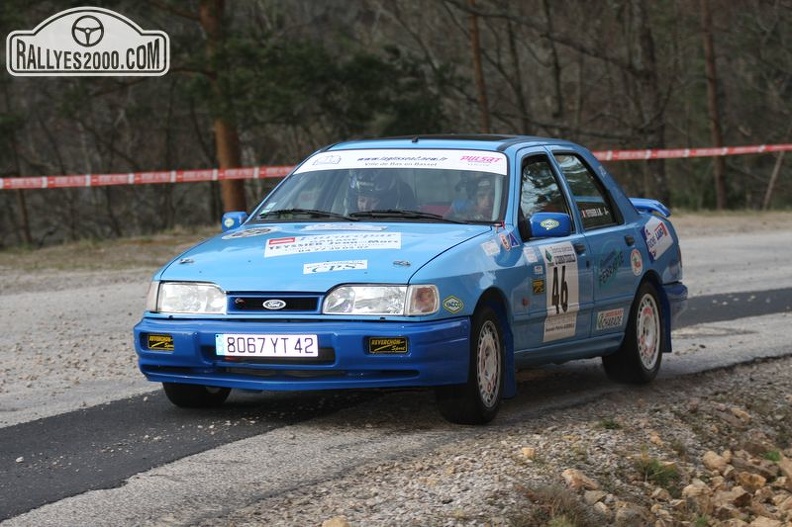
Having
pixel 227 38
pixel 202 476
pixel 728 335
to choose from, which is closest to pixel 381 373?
pixel 202 476

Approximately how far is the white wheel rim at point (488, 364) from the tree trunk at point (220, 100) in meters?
21.2

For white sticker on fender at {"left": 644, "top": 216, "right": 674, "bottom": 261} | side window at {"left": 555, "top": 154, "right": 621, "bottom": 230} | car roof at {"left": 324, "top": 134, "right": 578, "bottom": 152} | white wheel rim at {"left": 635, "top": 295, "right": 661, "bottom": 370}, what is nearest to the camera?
car roof at {"left": 324, "top": 134, "right": 578, "bottom": 152}

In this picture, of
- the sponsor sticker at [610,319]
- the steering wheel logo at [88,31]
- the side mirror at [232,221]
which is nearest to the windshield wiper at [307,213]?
the side mirror at [232,221]

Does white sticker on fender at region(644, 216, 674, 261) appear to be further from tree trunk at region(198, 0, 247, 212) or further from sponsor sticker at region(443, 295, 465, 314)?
tree trunk at region(198, 0, 247, 212)

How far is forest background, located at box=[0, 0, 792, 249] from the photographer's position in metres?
35.5

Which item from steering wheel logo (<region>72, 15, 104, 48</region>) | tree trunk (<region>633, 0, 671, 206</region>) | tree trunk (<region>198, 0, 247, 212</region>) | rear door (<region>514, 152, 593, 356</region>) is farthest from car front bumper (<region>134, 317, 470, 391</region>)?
tree trunk (<region>633, 0, 671, 206</region>)

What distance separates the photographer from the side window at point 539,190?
794 cm

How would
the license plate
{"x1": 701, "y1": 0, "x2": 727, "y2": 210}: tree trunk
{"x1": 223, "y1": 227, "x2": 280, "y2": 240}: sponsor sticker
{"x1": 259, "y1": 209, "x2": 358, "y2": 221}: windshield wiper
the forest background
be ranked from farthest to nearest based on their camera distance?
1. {"x1": 701, "y1": 0, "x2": 727, "y2": 210}: tree trunk
2. the forest background
3. {"x1": 259, "y1": 209, "x2": 358, "y2": 221}: windshield wiper
4. {"x1": 223, "y1": 227, "x2": 280, "y2": 240}: sponsor sticker
5. the license plate

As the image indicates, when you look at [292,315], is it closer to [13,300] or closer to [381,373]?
[381,373]

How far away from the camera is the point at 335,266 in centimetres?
677

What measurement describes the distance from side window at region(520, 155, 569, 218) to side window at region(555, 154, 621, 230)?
0.52ft

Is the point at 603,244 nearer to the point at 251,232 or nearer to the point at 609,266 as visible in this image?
the point at 609,266

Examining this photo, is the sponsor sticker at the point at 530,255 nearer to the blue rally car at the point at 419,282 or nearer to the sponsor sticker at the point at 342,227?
the blue rally car at the point at 419,282

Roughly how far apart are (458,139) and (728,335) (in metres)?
4.04
